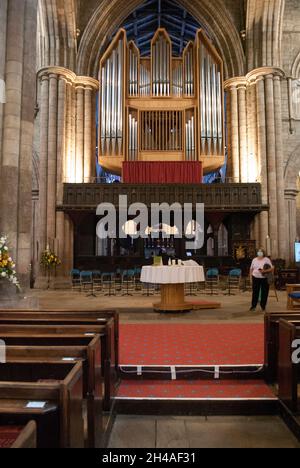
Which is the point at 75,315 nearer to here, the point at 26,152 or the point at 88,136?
the point at 26,152

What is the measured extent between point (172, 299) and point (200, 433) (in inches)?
187

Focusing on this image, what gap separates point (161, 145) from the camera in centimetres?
1627

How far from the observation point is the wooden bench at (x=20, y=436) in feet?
4.15

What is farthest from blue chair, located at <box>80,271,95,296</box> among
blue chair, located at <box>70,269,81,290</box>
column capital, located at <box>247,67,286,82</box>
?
column capital, located at <box>247,67,286,82</box>

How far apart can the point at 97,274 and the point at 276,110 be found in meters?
10.3

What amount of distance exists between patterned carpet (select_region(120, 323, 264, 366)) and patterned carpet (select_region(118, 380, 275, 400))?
0.84ft

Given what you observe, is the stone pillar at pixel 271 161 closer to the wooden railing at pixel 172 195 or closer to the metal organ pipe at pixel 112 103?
the wooden railing at pixel 172 195

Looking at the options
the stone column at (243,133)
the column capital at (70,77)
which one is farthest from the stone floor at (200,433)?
the column capital at (70,77)

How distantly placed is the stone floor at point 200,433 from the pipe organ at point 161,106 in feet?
44.6

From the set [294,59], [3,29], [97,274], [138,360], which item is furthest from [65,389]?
[294,59]

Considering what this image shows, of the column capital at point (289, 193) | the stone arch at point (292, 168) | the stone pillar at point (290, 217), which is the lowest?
the stone pillar at point (290, 217)

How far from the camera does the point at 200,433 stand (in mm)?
3100

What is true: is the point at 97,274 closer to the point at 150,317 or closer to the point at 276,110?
the point at 150,317

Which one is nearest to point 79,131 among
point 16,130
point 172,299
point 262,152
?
point 262,152
